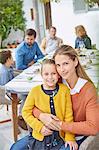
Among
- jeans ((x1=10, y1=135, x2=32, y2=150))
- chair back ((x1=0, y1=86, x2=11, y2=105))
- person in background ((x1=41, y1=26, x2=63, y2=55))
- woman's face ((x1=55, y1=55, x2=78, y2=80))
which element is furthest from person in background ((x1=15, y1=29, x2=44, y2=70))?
woman's face ((x1=55, y1=55, x2=78, y2=80))

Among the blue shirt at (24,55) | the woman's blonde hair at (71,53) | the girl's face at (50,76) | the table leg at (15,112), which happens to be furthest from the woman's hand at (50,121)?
the blue shirt at (24,55)

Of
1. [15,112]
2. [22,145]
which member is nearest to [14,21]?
[15,112]

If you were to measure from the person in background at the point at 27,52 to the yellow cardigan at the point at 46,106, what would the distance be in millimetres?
1873

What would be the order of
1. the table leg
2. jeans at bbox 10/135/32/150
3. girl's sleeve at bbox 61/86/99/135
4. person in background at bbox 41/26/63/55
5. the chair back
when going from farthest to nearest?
person in background at bbox 41/26/63/55 < the chair back < the table leg < jeans at bbox 10/135/32/150 < girl's sleeve at bbox 61/86/99/135

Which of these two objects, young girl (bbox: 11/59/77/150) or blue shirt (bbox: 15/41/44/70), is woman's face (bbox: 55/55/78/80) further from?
blue shirt (bbox: 15/41/44/70)

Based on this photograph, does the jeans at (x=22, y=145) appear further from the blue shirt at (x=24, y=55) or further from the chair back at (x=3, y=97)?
the blue shirt at (x=24, y=55)

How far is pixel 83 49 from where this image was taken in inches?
131

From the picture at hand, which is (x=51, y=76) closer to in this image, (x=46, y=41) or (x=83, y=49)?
(x=83, y=49)

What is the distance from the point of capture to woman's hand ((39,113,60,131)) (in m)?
1.63

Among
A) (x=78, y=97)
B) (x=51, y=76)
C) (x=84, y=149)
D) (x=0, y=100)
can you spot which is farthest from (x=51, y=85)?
(x=0, y=100)

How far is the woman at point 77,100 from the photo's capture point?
1.54m

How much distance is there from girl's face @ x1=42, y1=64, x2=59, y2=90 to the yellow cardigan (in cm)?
4

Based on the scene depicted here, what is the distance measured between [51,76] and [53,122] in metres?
0.25

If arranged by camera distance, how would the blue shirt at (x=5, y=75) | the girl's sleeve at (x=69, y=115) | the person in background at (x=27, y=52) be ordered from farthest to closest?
the person in background at (x=27, y=52)
the blue shirt at (x=5, y=75)
the girl's sleeve at (x=69, y=115)
